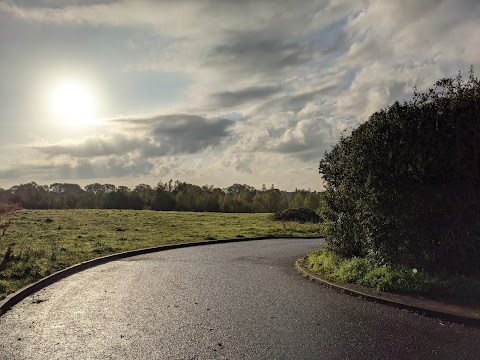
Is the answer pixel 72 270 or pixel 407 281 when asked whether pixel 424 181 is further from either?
pixel 72 270

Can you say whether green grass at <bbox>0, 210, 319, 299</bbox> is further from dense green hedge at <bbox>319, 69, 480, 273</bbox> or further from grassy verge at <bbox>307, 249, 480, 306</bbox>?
dense green hedge at <bbox>319, 69, 480, 273</bbox>

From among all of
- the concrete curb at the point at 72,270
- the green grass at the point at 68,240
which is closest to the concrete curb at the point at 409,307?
the concrete curb at the point at 72,270

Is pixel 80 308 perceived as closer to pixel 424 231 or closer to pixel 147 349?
pixel 147 349

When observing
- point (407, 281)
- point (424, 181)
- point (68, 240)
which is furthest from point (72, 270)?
point (424, 181)

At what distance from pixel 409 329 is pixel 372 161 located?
4.95m

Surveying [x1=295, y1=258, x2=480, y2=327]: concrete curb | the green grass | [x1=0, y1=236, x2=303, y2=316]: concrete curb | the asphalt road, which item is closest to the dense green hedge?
[x1=295, y1=258, x2=480, y2=327]: concrete curb

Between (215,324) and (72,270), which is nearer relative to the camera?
(215,324)

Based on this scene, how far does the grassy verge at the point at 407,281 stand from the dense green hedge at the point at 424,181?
43 centimetres

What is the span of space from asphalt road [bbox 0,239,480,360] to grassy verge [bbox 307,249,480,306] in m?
0.93

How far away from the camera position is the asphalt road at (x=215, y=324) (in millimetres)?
A: 6324

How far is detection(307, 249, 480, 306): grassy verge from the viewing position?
8.91 meters

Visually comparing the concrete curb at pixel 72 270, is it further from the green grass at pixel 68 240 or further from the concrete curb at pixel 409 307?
the concrete curb at pixel 409 307

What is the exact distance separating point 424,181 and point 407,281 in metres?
2.48

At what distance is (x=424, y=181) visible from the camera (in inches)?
394
